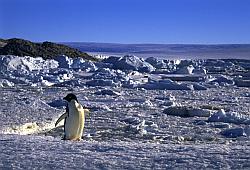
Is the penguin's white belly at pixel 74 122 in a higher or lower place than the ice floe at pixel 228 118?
higher

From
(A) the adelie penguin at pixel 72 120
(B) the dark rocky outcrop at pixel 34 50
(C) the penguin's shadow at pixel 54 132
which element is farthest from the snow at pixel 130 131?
(B) the dark rocky outcrop at pixel 34 50

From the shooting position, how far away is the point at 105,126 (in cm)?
718

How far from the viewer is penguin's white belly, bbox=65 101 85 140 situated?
5.45 m

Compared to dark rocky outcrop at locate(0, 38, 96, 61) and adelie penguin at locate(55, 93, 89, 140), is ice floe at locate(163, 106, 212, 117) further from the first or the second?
dark rocky outcrop at locate(0, 38, 96, 61)

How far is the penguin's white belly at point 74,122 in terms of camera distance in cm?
545

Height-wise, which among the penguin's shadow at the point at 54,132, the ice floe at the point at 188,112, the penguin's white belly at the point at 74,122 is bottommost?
the penguin's shadow at the point at 54,132

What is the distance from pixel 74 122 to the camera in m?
5.46

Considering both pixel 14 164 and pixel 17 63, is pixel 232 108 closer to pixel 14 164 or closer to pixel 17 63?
pixel 14 164

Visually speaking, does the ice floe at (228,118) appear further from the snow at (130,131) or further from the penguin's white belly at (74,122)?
the penguin's white belly at (74,122)

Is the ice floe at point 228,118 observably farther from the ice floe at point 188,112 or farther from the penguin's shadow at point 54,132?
the penguin's shadow at point 54,132

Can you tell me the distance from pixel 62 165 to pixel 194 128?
379 centimetres

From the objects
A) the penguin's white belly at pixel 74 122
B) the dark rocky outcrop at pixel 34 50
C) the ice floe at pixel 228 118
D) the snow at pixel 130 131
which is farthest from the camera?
the dark rocky outcrop at pixel 34 50

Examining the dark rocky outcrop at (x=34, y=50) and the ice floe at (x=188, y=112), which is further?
the dark rocky outcrop at (x=34, y=50)

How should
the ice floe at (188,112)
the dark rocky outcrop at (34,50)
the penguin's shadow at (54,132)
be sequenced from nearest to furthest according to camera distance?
1. the penguin's shadow at (54,132)
2. the ice floe at (188,112)
3. the dark rocky outcrop at (34,50)
